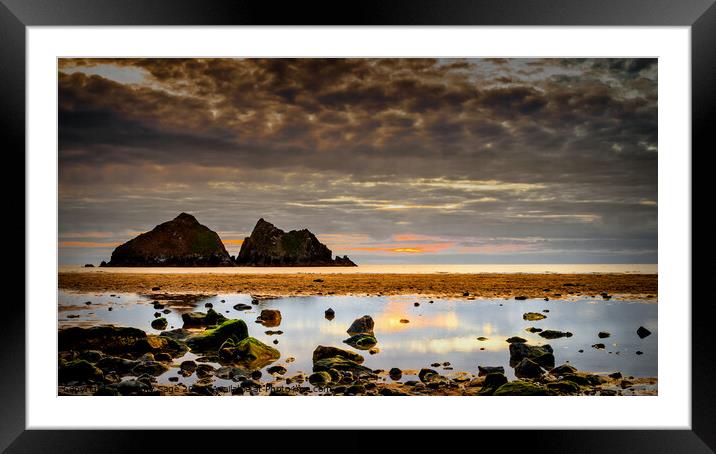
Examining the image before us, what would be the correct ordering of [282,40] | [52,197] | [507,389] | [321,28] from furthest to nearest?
1. [507,389]
2. [282,40]
3. [52,197]
4. [321,28]

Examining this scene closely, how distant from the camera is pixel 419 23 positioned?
92.0 inches

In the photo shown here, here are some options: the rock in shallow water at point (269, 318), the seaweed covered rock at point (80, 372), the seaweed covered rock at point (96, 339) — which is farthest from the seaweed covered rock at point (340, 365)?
the seaweed covered rock at point (80, 372)

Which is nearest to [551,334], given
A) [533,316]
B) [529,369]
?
[533,316]

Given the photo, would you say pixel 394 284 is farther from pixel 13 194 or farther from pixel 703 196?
pixel 13 194

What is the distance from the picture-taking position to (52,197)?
8.83ft

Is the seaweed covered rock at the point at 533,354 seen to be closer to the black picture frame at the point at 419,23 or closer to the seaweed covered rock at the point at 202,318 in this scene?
the black picture frame at the point at 419,23

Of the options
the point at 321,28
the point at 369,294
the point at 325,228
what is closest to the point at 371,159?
the point at 325,228

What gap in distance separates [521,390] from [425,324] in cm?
67

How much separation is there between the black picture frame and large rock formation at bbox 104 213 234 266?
3.72 ft

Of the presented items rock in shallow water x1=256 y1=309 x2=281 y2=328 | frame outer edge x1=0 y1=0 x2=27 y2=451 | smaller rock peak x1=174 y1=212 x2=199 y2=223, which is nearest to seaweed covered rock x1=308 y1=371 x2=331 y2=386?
rock in shallow water x1=256 y1=309 x2=281 y2=328

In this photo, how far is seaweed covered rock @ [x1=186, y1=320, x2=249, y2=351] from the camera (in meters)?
3.49

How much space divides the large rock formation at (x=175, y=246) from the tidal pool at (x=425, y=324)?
223 mm

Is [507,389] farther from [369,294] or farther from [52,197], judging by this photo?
[52,197]

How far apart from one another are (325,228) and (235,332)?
0.85 meters
